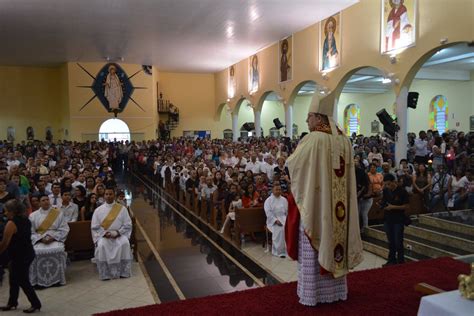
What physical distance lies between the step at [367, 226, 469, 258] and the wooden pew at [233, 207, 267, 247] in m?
2.11

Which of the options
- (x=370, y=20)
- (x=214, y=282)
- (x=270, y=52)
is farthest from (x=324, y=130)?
(x=270, y=52)

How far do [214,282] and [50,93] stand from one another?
23.7 m

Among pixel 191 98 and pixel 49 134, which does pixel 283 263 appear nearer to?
pixel 191 98

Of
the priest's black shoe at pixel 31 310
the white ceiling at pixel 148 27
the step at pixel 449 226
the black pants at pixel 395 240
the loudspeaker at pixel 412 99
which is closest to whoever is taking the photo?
the priest's black shoe at pixel 31 310

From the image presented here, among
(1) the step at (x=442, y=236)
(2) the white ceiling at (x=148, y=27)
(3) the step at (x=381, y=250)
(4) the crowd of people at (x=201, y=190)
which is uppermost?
(2) the white ceiling at (x=148, y=27)

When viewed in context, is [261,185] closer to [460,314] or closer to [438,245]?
[438,245]

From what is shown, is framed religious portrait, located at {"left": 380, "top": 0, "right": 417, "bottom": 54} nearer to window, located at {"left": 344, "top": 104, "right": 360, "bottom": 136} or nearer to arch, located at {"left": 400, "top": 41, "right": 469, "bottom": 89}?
arch, located at {"left": 400, "top": 41, "right": 469, "bottom": 89}

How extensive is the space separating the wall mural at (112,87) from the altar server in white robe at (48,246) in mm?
18954

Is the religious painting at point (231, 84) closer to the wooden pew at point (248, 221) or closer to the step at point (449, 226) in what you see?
the wooden pew at point (248, 221)

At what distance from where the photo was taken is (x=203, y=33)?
17.3 metres

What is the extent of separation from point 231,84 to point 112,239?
20220mm

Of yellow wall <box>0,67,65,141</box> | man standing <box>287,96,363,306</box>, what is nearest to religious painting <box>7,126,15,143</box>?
yellow wall <box>0,67,65,141</box>

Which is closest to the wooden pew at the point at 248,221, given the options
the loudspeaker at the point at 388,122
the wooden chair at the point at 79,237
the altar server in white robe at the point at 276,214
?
the altar server in white robe at the point at 276,214

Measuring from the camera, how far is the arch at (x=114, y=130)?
25.0 metres
